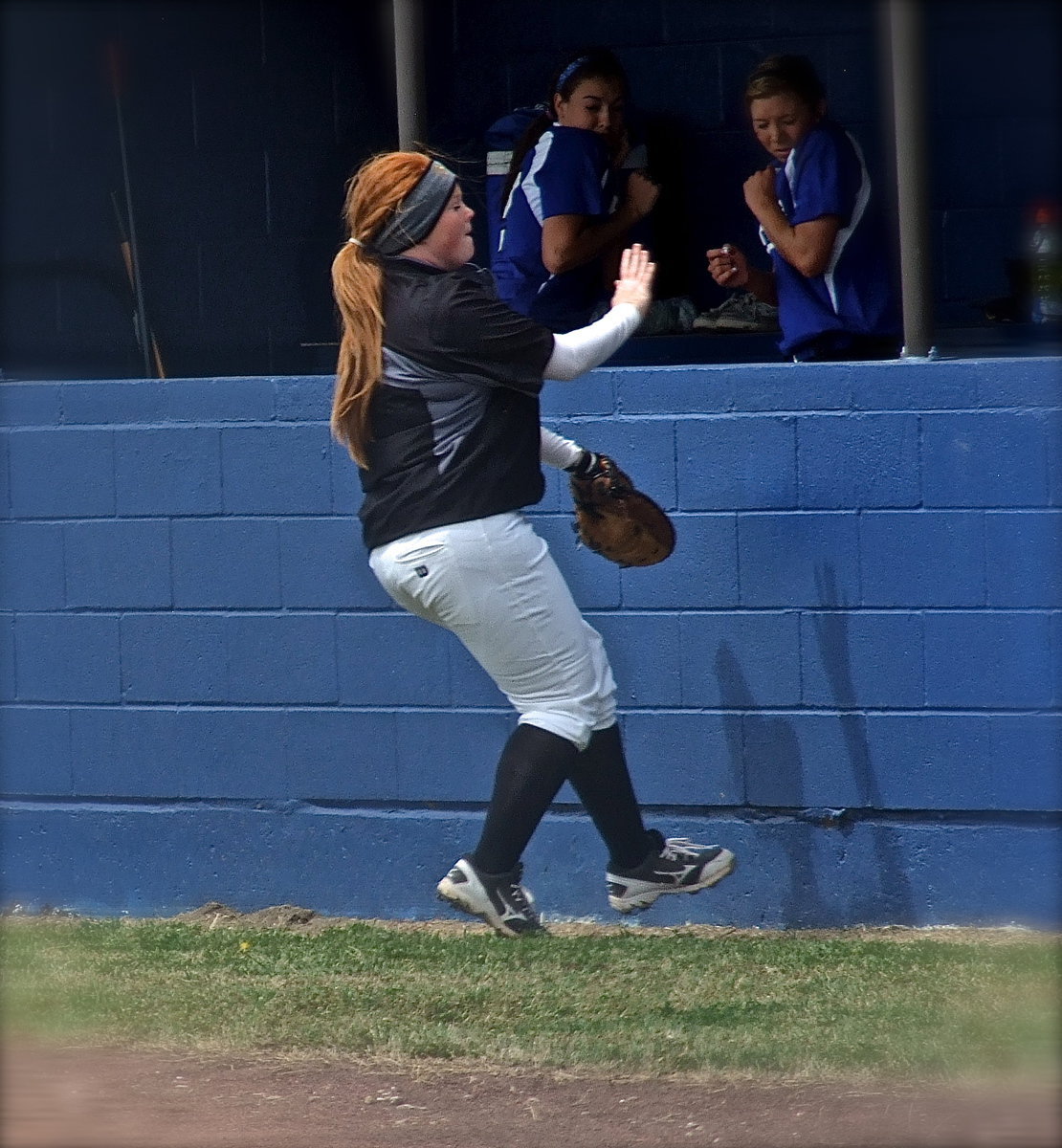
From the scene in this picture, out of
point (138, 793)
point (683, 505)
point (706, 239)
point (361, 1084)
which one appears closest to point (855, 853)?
point (683, 505)

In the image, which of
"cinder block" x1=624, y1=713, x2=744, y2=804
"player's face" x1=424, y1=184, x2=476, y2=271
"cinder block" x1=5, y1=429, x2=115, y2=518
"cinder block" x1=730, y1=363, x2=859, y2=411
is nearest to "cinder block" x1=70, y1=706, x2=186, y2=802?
"cinder block" x1=5, y1=429, x2=115, y2=518

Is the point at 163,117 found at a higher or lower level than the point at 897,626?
higher

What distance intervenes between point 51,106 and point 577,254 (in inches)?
103

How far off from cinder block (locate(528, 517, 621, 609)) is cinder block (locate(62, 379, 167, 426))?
1.27m

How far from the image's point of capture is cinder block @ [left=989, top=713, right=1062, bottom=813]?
5.24 m

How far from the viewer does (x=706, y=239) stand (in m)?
7.42

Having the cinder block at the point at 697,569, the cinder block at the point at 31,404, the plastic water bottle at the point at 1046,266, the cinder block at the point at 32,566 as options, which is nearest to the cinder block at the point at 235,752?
the cinder block at the point at 32,566

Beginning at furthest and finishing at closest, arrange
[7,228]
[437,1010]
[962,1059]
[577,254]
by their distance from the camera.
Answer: [7,228]
[577,254]
[437,1010]
[962,1059]

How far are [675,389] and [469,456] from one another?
2.98ft

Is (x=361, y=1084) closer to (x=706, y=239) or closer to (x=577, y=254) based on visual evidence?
(x=577, y=254)

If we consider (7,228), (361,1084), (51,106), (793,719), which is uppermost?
(51,106)

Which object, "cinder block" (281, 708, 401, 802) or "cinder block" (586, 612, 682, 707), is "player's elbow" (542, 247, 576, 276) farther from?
"cinder block" (281, 708, 401, 802)

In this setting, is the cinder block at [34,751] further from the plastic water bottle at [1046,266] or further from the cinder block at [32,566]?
the plastic water bottle at [1046,266]

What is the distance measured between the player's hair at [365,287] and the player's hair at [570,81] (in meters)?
1.32
